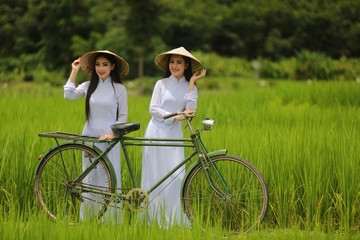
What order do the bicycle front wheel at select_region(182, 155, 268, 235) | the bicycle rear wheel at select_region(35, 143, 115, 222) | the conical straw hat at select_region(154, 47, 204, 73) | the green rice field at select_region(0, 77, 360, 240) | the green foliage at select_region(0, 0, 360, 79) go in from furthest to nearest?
the green foliage at select_region(0, 0, 360, 79)
the conical straw hat at select_region(154, 47, 204, 73)
the bicycle rear wheel at select_region(35, 143, 115, 222)
the bicycle front wheel at select_region(182, 155, 268, 235)
the green rice field at select_region(0, 77, 360, 240)

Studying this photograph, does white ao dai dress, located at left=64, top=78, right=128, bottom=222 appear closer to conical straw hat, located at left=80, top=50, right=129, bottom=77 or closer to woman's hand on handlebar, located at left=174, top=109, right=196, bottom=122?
conical straw hat, located at left=80, top=50, right=129, bottom=77

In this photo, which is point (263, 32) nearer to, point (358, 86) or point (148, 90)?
point (148, 90)

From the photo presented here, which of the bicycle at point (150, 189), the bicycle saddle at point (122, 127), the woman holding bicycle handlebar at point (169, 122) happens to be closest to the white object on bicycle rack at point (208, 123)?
the bicycle at point (150, 189)

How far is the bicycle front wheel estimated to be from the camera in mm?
3480

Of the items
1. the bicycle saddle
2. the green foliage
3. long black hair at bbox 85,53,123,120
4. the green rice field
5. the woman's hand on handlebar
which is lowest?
the green rice field

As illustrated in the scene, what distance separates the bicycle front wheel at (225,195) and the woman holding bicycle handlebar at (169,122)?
0.67 feet

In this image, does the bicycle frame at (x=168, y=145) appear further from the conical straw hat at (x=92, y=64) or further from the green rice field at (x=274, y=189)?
the conical straw hat at (x=92, y=64)

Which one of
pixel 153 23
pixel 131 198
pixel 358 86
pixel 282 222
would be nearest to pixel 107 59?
pixel 131 198

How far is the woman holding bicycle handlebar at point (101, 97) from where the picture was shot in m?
3.95

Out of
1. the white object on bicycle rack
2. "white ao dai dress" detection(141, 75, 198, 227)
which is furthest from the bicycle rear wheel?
the white object on bicycle rack

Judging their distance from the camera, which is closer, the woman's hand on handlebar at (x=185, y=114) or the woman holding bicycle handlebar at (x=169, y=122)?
the woman's hand on handlebar at (x=185, y=114)

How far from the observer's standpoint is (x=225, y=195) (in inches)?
140

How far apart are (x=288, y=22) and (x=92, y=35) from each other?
14995 millimetres

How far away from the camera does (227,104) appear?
1029cm
